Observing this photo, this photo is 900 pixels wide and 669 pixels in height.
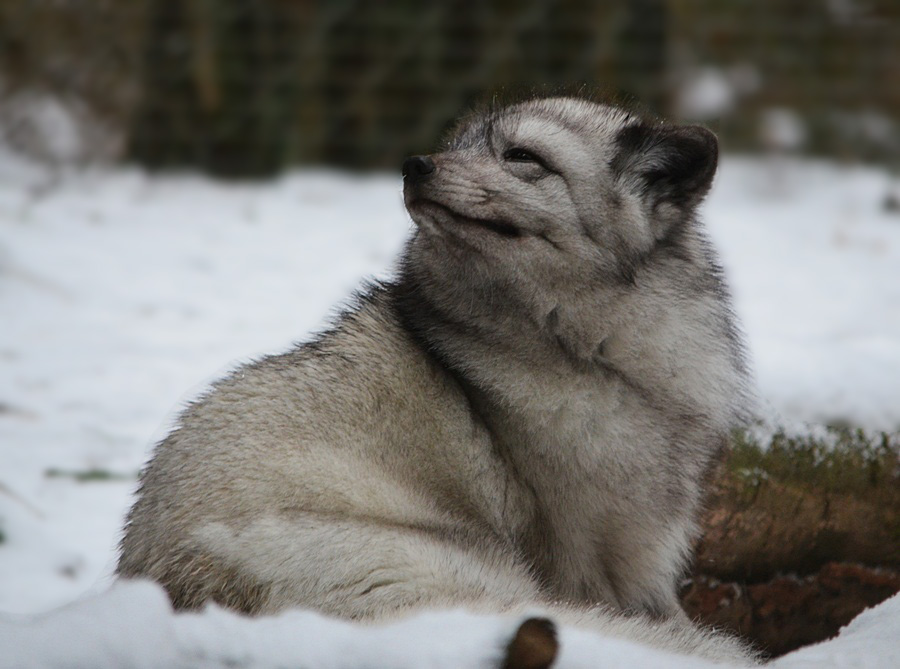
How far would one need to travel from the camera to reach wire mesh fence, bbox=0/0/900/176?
809cm

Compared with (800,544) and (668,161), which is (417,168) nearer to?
(668,161)

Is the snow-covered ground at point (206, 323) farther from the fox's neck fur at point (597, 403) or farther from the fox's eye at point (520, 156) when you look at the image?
the fox's eye at point (520, 156)

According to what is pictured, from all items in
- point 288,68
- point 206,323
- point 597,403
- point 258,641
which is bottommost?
point 206,323

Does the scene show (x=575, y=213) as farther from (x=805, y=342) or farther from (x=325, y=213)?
(x=325, y=213)

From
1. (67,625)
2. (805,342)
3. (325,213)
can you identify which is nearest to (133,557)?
(67,625)

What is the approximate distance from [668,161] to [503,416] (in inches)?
31.9

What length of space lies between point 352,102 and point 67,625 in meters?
6.60

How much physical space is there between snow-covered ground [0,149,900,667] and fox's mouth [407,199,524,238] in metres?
0.84

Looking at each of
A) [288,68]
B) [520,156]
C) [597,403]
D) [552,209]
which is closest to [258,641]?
[597,403]

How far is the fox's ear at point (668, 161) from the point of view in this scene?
290 centimetres

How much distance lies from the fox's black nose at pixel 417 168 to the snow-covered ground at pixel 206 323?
0.87 m

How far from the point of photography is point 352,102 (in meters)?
8.34

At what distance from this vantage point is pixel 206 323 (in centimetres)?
625

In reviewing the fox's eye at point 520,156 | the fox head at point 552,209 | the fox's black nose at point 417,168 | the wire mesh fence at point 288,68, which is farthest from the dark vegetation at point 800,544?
the wire mesh fence at point 288,68
